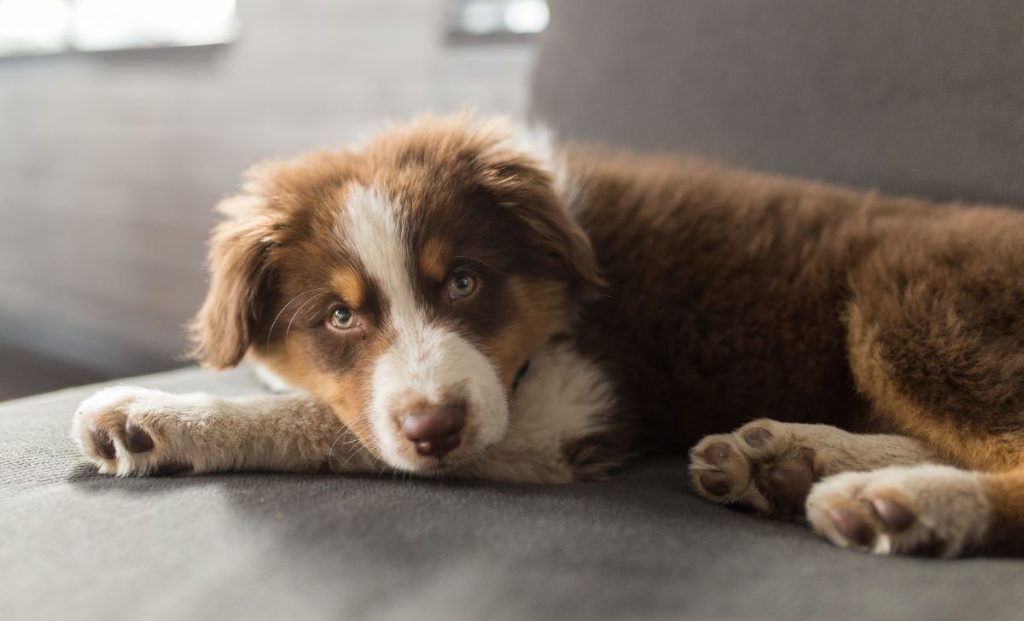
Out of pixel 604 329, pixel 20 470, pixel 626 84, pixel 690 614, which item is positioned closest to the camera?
pixel 690 614

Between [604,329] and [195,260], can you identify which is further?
[195,260]

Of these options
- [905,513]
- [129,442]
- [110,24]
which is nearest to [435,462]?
[129,442]

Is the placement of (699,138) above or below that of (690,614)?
above

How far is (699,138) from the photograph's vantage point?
10.5ft

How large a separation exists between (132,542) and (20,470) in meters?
0.58

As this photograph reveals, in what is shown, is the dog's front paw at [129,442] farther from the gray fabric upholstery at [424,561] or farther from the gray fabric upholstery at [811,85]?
the gray fabric upholstery at [811,85]

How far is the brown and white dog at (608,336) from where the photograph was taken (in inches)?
77.6

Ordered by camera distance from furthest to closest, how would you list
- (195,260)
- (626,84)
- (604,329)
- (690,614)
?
(195,260) → (626,84) → (604,329) → (690,614)

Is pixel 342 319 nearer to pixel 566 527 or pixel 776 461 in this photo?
pixel 566 527

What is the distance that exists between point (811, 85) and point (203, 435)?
2.21m

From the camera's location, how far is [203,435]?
2.02 metres

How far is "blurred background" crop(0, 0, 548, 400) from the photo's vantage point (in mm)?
5016

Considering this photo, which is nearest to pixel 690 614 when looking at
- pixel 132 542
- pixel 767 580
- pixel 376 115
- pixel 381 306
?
pixel 767 580

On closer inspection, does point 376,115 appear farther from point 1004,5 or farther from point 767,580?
point 767,580
